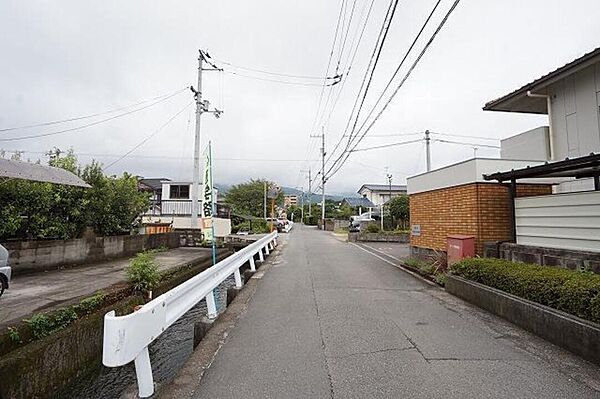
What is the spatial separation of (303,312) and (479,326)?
8.54 feet

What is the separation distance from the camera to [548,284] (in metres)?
4.58

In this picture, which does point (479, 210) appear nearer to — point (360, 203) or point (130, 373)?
point (130, 373)

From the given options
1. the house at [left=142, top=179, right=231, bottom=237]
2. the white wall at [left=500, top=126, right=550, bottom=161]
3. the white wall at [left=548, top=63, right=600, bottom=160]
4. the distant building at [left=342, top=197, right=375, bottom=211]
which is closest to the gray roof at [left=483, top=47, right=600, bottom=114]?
the white wall at [left=548, top=63, right=600, bottom=160]

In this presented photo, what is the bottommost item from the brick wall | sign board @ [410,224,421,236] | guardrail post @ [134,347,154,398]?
guardrail post @ [134,347,154,398]

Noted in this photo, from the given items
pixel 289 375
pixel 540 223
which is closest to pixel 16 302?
pixel 289 375

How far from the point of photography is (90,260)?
12.2 meters

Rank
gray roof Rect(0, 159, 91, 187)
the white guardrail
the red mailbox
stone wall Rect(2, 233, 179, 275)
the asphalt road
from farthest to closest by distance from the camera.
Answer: stone wall Rect(2, 233, 179, 275)
the red mailbox
gray roof Rect(0, 159, 91, 187)
the asphalt road
the white guardrail

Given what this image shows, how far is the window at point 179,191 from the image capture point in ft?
97.9

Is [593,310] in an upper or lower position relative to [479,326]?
upper

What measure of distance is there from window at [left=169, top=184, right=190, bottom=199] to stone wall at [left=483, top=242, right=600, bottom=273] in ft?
85.0

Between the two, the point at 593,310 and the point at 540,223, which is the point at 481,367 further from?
the point at 540,223

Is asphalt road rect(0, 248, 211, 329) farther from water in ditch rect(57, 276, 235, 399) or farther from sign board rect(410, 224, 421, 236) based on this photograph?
sign board rect(410, 224, 421, 236)

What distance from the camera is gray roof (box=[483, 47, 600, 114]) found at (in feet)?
27.2

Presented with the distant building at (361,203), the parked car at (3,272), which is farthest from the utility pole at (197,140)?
the distant building at (361,203)
